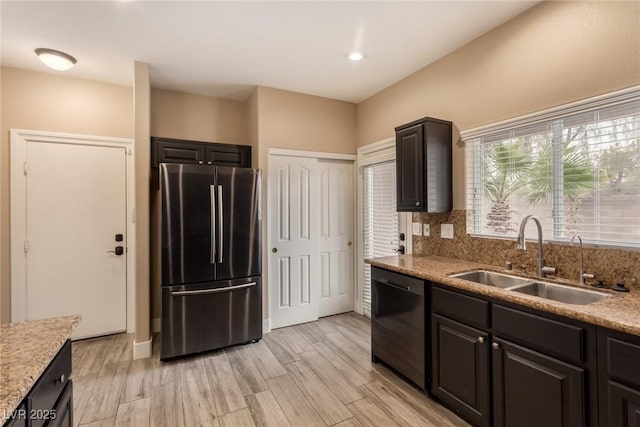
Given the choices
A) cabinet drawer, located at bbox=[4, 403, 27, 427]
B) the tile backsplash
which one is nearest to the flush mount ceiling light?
cabinet drawer, located at bbox=[4, 403, 27, 427]

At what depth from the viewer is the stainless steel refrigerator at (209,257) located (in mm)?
2729

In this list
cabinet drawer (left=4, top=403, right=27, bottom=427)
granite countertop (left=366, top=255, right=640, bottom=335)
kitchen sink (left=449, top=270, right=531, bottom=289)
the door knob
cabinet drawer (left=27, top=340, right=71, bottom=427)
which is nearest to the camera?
cabinet drawer (left=4, top=403, right=27, bottom=427)

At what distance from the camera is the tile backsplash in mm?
1697

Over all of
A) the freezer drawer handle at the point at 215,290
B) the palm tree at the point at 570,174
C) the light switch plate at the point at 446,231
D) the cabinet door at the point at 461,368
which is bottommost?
the cabinet door at the point at 461,368

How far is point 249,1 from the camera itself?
203 cm

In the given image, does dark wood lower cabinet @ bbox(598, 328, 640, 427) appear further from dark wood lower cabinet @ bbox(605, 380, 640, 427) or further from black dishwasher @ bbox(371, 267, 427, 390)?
black dishwasher @ bbox(371, 267, 427, 390)

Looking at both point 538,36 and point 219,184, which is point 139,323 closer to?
point 219,184

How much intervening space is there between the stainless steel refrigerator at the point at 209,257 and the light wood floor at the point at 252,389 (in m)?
0.25

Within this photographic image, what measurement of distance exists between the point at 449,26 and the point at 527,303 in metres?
2.11

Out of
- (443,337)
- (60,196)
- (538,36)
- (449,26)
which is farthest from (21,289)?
(538,36)

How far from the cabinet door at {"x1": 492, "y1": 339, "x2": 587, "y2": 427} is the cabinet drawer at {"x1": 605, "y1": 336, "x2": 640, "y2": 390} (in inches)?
5.0

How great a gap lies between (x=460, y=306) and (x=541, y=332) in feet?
1.53

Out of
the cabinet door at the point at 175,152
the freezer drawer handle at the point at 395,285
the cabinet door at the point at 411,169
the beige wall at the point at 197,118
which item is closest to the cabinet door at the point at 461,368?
the freezer drawer handle at the point at 395,285

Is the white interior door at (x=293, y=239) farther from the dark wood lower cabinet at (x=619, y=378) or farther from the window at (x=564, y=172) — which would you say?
the dark wood lower cabinet at (x=619, y=378)
